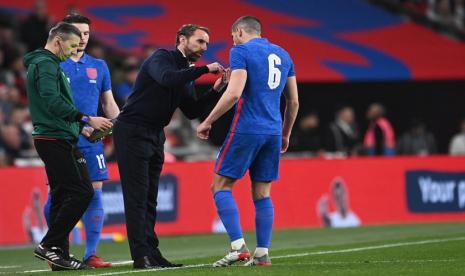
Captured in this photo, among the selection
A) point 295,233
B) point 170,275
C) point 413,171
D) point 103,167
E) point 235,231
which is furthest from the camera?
point 413,171

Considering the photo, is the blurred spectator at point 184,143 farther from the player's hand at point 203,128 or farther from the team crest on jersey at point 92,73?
the player's hand at point 203,128

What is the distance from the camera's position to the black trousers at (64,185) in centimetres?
1084

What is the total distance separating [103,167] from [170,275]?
7.91ft

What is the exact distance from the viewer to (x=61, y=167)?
35.7 ft

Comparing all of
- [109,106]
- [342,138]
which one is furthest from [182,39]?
[342,138]

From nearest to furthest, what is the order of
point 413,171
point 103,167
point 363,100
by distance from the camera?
point 103,167
point 413,171
point 363,100

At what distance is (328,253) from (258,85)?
2.71m

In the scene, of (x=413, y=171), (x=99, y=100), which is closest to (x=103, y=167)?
(x=99, y=100)

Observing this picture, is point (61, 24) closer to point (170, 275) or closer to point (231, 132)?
point (231, 132)

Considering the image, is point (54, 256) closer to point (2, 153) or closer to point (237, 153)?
point (237, 153)

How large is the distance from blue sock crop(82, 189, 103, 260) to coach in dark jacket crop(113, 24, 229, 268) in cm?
92

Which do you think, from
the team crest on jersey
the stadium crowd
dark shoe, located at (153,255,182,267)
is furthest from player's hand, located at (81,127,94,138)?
the stadium crowd

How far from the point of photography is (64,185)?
10.9m

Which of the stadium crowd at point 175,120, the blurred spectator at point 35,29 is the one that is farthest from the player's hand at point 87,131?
the blurred spectator at point 35,29
